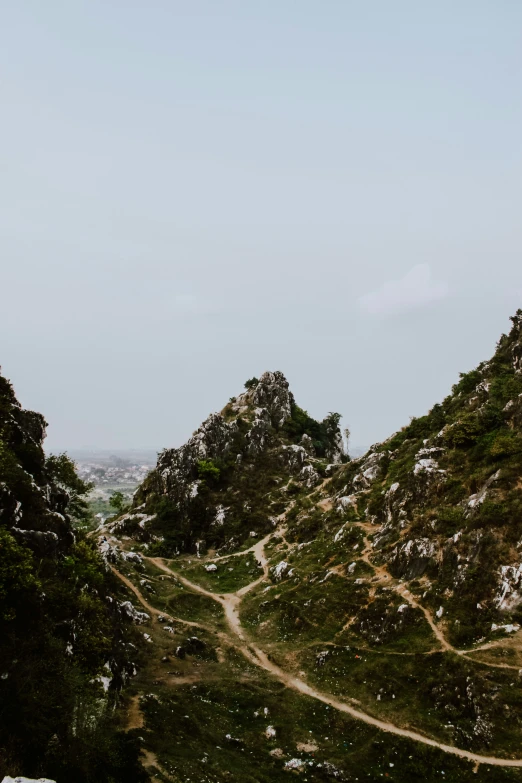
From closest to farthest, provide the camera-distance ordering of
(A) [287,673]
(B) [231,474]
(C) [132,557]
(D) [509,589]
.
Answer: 1. (D) [509,589]
2. (A) [287,673]
3. (C) [132,557]
4. (B) [231,474]

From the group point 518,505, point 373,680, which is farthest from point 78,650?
point 518,505

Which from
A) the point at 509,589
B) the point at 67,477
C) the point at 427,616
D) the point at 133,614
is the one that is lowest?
the point at 133,614

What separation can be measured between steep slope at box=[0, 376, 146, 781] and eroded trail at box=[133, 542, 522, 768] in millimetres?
14798

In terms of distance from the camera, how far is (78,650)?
33438mm

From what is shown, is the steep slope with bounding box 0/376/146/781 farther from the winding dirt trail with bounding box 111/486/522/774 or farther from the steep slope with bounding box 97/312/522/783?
the winding dirt trail with bounding box 111/486/522/774

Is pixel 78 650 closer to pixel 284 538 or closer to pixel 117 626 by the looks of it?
pixel 117 626

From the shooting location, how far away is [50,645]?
28469 mm

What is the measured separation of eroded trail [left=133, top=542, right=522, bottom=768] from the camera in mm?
31406

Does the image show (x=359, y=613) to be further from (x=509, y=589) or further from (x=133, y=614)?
(x=133, y=614)

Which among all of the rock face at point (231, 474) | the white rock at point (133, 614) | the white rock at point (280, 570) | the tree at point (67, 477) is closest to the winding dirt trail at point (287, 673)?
the white rock at point (280, 570)

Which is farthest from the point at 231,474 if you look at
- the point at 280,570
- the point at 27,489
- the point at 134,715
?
the point at 134,715

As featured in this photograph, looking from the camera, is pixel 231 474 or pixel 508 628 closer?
pixel 508 628

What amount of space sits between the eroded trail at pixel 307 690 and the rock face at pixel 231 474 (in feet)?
74.6

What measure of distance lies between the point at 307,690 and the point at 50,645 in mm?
27459
